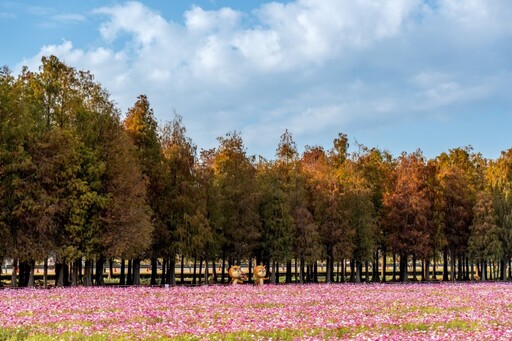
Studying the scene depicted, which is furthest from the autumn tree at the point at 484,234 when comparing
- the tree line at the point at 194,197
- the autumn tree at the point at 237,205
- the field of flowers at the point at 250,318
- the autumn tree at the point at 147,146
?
the field of flowers at the point at 250,318

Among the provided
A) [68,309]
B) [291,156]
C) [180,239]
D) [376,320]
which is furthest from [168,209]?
[376,320]

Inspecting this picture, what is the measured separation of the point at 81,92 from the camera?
45875 millimetres

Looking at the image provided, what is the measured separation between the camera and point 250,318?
18266 millimetres

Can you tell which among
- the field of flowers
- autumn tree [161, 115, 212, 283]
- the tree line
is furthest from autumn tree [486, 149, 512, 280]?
the field of flowers

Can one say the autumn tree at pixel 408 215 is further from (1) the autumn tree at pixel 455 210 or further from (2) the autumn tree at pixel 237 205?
(2) the autumn tree at pixel 237 205

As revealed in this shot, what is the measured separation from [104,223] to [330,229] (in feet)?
75.3

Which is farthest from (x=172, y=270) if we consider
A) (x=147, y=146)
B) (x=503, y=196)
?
(x=503, y=196)

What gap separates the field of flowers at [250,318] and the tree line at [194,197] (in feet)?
45.8

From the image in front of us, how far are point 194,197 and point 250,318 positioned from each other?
32.3 metres

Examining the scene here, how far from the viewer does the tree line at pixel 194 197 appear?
40906 mm

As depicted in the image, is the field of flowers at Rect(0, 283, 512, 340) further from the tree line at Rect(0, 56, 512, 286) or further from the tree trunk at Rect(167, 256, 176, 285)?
the tree trunk at Rect(167, 256, 176, 285)

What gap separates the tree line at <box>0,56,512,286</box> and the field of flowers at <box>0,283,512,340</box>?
45.8 feet

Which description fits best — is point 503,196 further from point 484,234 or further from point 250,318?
point 250,318

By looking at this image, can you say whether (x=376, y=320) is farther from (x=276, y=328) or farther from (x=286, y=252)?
(x=286, y=252)
